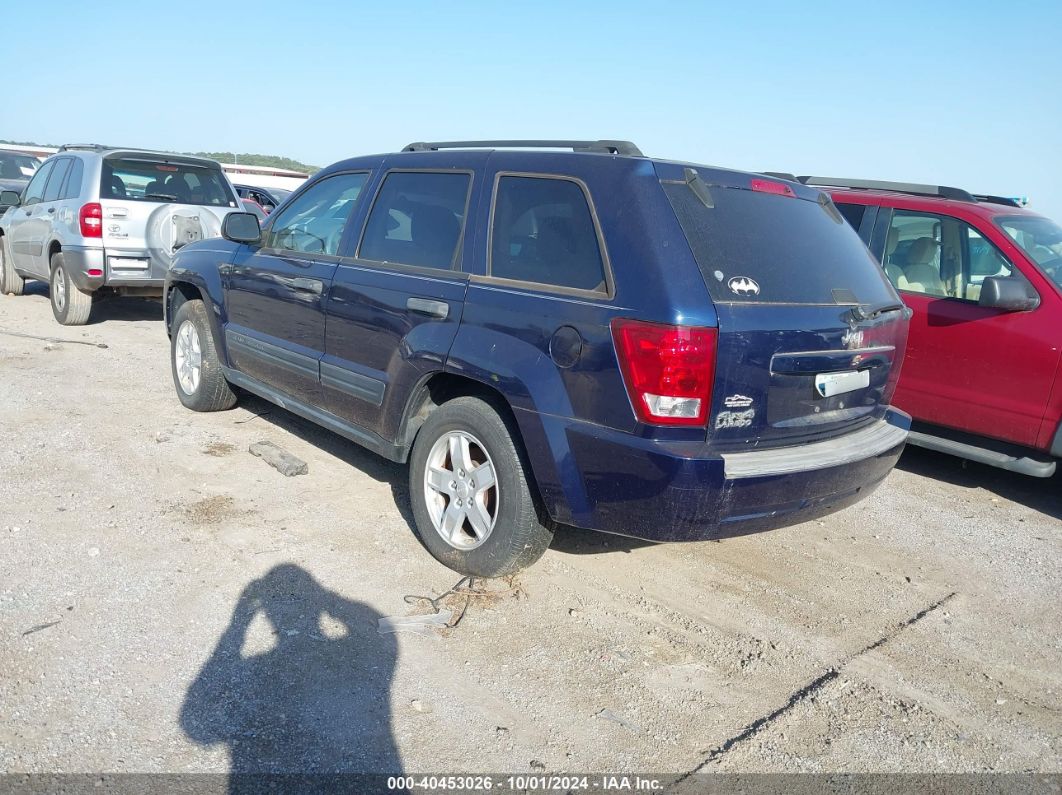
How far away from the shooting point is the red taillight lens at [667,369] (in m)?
3.10

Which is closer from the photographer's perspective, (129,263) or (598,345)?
(598,345)

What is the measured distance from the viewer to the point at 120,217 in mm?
8750

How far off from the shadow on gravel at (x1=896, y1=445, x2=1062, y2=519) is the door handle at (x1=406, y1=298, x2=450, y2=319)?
401 centimetres

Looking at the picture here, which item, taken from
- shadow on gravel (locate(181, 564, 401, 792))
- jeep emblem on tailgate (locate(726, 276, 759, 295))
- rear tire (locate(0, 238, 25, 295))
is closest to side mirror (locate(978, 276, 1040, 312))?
jeep emblem on tailgate (locate(726, 276, 759, 295))

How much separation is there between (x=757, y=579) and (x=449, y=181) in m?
2.45

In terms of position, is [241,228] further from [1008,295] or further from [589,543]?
[1008,295]

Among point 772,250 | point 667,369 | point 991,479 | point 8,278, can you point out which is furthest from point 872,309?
point 8,278

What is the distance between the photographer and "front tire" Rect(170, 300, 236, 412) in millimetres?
5980

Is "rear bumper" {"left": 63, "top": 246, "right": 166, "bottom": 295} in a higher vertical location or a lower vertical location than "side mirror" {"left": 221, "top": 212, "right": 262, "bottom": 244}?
lower

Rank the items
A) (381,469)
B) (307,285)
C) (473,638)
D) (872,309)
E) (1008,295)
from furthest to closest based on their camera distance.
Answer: (381,469)
(1008,295)
(307,285)
(872,309)
(473,638)

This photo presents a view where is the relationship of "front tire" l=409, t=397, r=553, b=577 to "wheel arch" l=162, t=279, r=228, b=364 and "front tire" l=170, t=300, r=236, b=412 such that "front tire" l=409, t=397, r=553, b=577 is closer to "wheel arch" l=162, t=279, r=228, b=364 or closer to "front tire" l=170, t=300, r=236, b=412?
"wheel arch" l=162, t=279, r=228, b=364

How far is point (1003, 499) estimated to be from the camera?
5742mm

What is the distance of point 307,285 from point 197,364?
1758mm

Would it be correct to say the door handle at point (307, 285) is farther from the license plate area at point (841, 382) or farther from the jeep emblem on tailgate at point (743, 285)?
the license plate area at point (841, 382)
